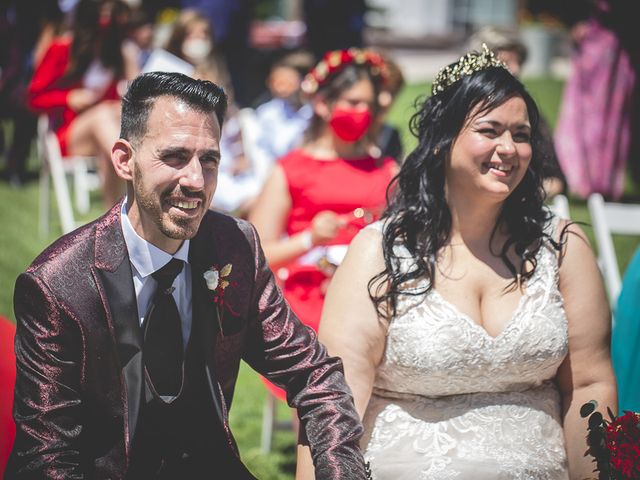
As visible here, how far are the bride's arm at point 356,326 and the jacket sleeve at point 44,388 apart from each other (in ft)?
3.03

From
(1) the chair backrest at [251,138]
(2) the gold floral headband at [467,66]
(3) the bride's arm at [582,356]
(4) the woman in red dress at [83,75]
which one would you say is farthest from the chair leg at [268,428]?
(4) the woman in red dress at [83,75]

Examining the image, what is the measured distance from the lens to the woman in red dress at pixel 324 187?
3975 mm

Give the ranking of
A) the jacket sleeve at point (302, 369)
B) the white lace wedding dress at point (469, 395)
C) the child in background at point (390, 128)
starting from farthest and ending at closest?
1. the child in background at point (390, 128)
2. the white lace wedding dress at point (469, 395)
3. the jacket sleeve at point (302, 369)

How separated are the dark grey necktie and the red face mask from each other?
81.8 inches

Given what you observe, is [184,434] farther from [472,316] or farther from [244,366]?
[244,366]

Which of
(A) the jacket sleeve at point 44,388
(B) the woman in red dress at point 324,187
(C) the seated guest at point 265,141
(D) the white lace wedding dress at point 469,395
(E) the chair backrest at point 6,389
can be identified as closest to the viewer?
(A) the jacket sleeve at point 44,388

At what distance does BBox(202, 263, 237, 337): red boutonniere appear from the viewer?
2414mm

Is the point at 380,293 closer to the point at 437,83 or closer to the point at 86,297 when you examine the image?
the point at 437,83

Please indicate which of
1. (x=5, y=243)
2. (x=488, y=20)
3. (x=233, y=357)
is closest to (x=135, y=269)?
(x=233, y=357)

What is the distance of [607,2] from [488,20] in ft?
63.0

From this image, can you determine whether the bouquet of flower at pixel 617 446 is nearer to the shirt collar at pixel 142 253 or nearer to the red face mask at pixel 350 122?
the shirt collar at pixel 142 253

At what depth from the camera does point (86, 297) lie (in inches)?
86.9

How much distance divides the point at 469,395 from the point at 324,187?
1.65m

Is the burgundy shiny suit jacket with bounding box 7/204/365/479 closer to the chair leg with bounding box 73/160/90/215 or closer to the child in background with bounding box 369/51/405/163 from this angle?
the child in background with bounding box 369/51/405/163
